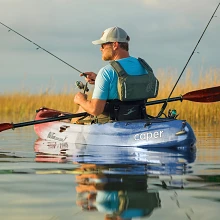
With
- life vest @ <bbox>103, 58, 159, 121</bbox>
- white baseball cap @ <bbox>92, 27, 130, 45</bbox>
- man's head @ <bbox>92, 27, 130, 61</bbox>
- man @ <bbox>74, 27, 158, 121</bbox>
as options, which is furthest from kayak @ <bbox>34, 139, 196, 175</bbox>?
white baseball cap @ <bbox>92, 27, 130, 45</bbox>

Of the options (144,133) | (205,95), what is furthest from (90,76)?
(205,95)

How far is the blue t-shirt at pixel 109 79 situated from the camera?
9969 millimetres

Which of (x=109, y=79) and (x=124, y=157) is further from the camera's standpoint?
(x=109, y=79)

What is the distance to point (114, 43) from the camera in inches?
403

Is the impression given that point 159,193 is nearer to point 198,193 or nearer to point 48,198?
point 198,193

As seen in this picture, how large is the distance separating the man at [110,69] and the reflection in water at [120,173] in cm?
64

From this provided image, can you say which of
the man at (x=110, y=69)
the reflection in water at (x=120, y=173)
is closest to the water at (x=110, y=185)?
the reflection in water at (x=120, y=173)

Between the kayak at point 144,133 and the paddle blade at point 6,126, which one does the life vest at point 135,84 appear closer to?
the kayak at point 144,133

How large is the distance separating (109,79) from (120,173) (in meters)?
3.33

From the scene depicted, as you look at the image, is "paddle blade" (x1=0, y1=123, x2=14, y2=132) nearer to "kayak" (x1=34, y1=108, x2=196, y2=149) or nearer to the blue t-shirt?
"kayak" (x1=34, y1=108, x2=196, y2=149)

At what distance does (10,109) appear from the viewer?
27.7 metres

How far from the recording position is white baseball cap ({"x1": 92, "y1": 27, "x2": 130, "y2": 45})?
10.2 m

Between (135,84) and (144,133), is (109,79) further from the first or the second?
(144,133)

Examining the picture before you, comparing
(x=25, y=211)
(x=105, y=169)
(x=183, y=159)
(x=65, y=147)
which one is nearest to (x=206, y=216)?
(x=25, y=211)
